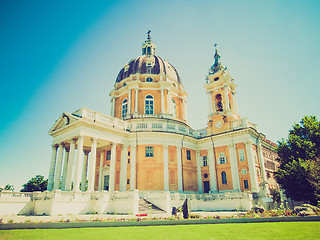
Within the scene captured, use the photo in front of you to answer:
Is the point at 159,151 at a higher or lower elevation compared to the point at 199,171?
higher

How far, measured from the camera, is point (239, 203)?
23859 millimetres

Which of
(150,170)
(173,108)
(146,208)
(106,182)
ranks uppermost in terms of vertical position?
(173,108)

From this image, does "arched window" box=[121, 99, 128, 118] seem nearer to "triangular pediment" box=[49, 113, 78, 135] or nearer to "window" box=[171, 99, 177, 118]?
"window" box=[171, 99, 177, 118]

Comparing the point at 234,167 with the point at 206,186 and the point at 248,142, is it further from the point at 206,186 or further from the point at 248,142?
the point at 206,186

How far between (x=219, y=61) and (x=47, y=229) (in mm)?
35485

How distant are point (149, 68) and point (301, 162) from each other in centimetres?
2672

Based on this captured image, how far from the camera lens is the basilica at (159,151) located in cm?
2441

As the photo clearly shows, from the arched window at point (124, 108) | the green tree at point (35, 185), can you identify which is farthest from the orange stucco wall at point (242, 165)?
the green tree at point (35, 185)

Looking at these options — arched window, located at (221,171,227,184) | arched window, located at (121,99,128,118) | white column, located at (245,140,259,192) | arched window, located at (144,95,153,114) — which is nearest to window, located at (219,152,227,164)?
arched window, located at (221,171,227,184)

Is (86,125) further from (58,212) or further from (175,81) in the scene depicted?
(175,81)

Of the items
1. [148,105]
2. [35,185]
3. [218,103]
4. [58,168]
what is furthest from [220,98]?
[35,185]

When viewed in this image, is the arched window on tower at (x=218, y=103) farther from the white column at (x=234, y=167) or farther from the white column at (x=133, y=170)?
the white column at (x=133, y=170)

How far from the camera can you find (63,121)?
26.9 metres

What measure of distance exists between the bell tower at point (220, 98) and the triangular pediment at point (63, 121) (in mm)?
19958
